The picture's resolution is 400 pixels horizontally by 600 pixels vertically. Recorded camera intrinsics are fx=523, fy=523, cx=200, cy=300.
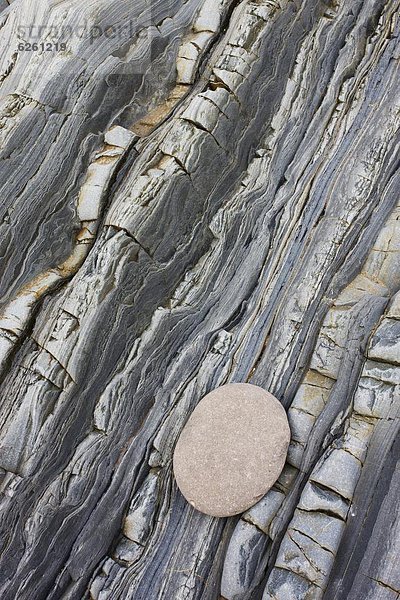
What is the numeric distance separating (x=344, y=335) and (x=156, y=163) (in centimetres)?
227

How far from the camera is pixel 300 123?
528 centimetres

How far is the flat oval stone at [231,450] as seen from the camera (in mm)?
3971

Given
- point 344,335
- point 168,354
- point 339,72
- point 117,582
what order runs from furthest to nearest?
point 339,72 → point 168,354 → point 344,335 → point 117,582

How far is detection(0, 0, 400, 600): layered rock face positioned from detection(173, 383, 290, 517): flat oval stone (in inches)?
5.5

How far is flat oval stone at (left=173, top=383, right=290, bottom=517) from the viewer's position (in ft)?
13.0

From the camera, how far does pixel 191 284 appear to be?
4.83m

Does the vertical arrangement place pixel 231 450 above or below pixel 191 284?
below

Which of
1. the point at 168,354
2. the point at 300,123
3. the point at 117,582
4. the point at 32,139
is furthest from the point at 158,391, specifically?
the point at 300,123

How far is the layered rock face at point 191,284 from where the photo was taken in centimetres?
391

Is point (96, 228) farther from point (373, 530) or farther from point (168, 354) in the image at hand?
point (373, 530)

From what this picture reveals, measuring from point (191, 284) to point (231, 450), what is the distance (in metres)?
1.55

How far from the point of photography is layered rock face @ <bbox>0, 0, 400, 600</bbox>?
391 cm

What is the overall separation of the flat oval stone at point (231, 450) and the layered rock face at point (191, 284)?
0.46ft

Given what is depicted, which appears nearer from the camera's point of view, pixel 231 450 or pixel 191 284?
pixel 231 450
